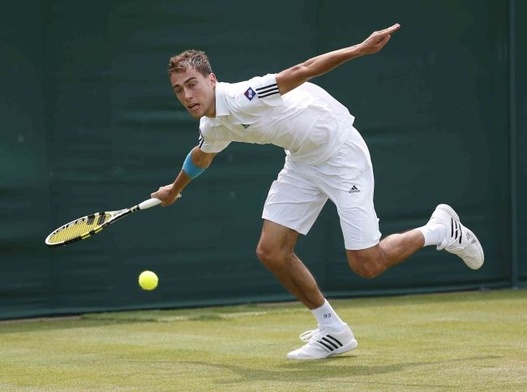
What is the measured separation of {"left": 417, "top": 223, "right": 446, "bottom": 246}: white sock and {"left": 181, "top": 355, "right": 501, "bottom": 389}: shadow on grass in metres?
0.73

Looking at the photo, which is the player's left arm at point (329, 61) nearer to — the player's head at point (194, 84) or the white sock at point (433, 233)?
the player's head at point (194, 84)

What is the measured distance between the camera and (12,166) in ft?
29.6

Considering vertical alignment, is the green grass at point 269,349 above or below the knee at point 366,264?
below

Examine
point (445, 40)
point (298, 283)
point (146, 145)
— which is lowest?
point (298, 283)

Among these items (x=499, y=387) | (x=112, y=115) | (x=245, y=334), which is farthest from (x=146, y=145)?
(x=499, y=387)

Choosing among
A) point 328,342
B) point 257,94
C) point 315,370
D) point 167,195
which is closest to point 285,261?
point 328,342

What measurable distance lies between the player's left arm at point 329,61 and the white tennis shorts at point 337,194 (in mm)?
600

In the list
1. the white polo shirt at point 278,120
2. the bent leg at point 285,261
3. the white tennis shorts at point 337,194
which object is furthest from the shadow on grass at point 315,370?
the white polo shirt at point 278,120

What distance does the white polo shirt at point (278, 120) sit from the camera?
6223 mm

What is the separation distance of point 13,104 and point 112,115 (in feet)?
2.46

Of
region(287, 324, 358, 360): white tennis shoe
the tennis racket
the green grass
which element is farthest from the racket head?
region(287, 324, 358, 360): white tennis shoe

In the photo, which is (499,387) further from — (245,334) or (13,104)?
(13,104)

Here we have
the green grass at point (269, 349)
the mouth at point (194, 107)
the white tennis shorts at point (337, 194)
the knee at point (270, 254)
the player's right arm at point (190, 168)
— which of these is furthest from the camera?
the player's right arm at point (190, 168)

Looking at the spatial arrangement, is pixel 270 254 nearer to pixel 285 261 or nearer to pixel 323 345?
pixel 285 261
